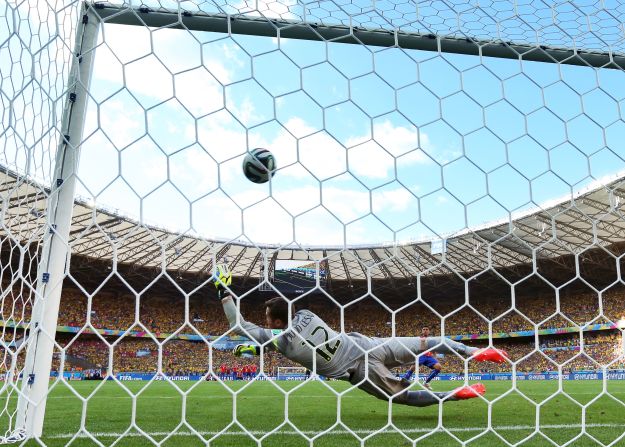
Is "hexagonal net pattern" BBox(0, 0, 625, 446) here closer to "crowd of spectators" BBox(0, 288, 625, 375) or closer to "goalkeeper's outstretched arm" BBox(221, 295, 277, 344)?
"goalkeeper's outstretched arm" BBox(221, 295, 277, 344)

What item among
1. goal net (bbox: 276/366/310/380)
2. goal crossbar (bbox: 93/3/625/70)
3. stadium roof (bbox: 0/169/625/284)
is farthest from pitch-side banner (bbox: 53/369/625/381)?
goal crossbar (bbox: 93/3/625/70)

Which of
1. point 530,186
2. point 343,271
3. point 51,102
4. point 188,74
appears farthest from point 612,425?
point 343,271

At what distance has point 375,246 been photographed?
16.1m

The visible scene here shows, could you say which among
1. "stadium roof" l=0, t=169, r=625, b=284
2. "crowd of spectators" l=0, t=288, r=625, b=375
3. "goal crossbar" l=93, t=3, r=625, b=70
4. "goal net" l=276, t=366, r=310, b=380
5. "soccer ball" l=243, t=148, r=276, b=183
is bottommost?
"goal net" l=276, t=366, r=310, b=380

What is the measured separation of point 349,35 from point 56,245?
1.78 meters

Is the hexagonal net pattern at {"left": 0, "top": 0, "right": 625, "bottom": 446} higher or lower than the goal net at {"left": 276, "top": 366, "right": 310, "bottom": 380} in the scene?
higher

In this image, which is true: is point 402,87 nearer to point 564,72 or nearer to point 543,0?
point 564,72

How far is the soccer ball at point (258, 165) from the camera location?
2809 mm

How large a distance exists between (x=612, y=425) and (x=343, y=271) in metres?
23.7

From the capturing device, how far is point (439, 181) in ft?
8.29

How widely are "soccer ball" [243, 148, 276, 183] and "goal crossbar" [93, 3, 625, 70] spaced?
59 centimetres

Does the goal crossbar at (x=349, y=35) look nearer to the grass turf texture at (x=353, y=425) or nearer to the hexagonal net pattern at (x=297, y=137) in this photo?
the hexagonal net pattern at (x=297, y=137)

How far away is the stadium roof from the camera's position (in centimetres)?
263

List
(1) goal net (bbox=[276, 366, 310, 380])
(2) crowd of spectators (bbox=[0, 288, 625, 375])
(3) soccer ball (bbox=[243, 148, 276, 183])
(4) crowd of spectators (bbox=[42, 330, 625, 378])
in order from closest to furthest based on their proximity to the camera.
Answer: (3) soccer ball (bbox=[243, 148, 276, 183])
(2) crowd of spectators (bbox=[0, 288, 625, 375])
(4) crowd of spectators (bbox=[42, 330, 625, 378])
(1) goal net (bbox=[276, 366, 310, 380])
